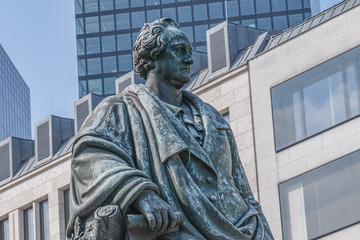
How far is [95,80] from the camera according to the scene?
114062 mm

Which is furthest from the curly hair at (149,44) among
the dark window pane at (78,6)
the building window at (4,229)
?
the dark window pane at (78,6)

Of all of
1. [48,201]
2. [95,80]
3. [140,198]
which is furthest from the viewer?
[95,80]

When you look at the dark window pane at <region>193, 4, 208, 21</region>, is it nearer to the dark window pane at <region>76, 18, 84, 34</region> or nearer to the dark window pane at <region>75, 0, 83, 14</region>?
the dark window pane at <region>76, 18, 84, 34</region>

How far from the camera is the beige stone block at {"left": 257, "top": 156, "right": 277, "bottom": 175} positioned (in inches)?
1957

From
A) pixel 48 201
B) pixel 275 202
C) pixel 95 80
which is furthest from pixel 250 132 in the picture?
pixel 95 80

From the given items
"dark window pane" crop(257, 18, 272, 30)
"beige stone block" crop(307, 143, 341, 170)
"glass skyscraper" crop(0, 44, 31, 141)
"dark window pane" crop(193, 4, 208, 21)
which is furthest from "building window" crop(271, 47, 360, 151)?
"glass skyscraper" crop(0, 44, 31, 141)

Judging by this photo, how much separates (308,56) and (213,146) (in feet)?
117

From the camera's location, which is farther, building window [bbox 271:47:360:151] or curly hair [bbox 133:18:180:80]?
building window [bbox 271:47:360:151]

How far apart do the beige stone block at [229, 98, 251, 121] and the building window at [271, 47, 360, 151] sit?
7.61ft

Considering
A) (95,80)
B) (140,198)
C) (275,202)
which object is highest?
(140,198)

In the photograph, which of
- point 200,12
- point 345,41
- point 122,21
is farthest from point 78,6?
point 345,41

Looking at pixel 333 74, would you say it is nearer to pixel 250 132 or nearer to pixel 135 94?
pixel 250 132

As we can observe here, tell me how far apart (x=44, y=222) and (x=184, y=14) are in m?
56.4

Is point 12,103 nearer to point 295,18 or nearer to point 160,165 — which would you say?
point 295,18
